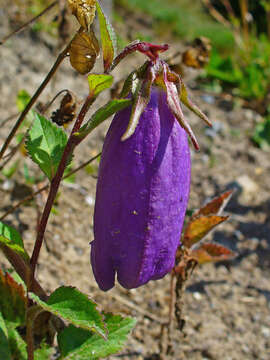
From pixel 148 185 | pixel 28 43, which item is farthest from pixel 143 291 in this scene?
pixel 28 43

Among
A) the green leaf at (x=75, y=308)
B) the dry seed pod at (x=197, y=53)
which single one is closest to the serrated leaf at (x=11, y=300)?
the green leaf at (x=75, y=308)

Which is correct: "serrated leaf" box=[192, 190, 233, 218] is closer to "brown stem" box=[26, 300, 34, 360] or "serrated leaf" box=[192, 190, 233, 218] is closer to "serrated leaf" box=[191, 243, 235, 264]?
"serrated leaf" box=[191, 243, 235, 264]

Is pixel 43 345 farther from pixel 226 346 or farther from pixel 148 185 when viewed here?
pixel 226 346

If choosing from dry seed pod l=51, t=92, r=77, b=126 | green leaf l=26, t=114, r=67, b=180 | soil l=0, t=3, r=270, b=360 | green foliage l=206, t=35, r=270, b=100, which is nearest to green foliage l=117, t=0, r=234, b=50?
green foliage l=206, t=35, r=270, b=100

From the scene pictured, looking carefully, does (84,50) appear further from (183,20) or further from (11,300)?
(183,20)

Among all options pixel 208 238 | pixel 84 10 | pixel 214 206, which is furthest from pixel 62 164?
pixel 208 238
